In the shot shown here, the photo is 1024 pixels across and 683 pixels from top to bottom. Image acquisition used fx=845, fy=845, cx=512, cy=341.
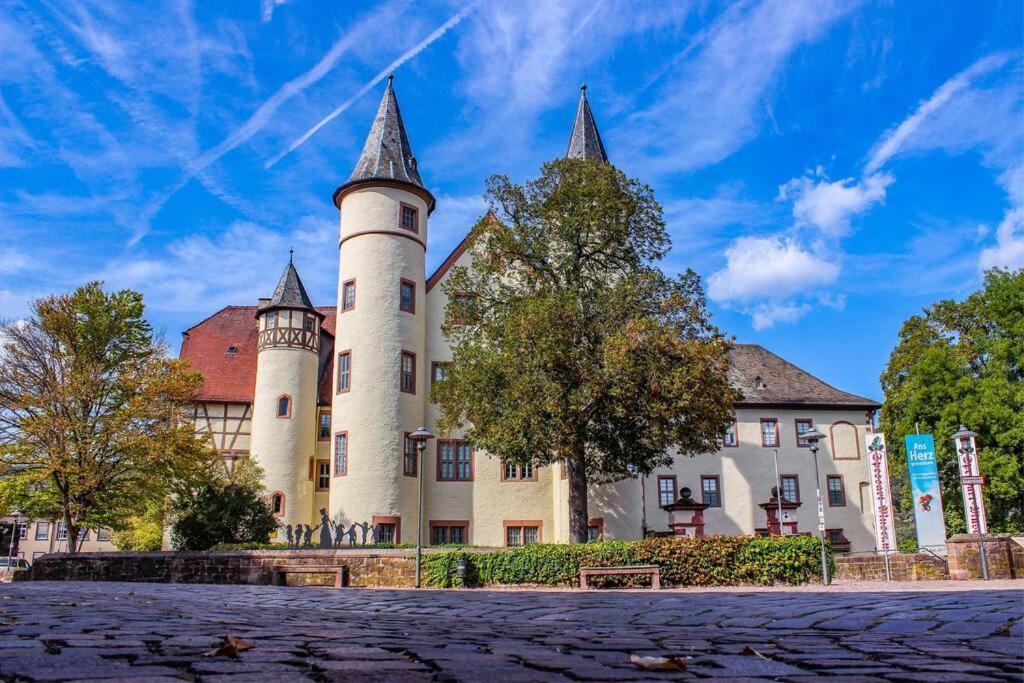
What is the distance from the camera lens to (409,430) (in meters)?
35.0

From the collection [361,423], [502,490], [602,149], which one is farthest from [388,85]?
[502,490]

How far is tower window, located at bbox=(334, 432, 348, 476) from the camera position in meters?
34.4

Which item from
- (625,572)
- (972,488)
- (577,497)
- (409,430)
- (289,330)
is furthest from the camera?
(289,330)

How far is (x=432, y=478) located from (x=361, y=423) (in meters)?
4.19

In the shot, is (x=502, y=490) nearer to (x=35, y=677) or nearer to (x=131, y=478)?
(x=131, y=478)

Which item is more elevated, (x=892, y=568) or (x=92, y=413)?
(x=92, y=413)

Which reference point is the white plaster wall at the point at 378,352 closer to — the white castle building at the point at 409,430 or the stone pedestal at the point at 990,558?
the white castle building at the point at 409,430

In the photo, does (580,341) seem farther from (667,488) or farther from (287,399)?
(287,399)

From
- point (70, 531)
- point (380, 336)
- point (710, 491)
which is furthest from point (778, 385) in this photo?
point (70, 531)

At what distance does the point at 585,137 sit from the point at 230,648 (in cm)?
3817

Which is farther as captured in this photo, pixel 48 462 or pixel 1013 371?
pixel 1013 371

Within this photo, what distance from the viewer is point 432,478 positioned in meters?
36.3

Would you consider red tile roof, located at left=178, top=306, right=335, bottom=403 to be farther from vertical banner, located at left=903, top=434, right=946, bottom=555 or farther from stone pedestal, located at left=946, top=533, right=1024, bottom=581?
stone pedestal, located at left=946, top=533, right=1024, bottom=581

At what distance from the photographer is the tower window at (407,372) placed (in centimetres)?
3544
